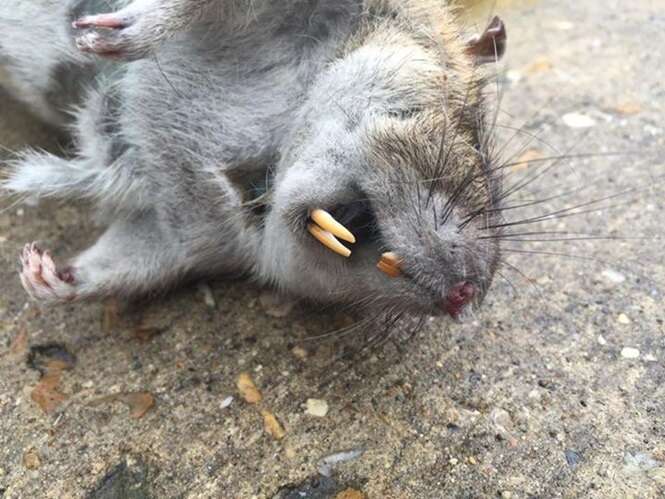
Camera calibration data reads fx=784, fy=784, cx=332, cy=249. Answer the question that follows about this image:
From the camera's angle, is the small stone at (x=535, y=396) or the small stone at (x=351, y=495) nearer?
the small stone at (x=351, y=495)

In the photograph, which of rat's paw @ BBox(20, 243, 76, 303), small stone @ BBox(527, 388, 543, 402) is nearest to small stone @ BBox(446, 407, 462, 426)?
small stone @ BBox(527, 388, 543, 402)

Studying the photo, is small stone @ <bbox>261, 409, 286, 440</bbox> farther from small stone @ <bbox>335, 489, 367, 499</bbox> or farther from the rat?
A: the rat

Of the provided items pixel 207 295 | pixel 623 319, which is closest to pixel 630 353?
pixel 623 319

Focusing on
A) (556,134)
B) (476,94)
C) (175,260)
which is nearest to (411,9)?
(476,94)

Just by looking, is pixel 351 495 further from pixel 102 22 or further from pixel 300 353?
pixel 102 22

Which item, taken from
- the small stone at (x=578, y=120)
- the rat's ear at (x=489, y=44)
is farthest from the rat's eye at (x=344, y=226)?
the small stone at (x=578, y=120)

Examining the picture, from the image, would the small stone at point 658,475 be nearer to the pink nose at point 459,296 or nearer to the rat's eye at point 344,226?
the pink nose at point 459,296

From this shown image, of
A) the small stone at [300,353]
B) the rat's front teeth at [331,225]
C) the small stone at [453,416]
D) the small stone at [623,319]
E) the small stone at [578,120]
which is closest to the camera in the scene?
the rat's front teeth at [331,225]
